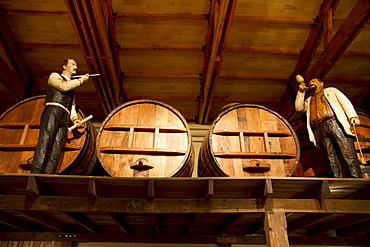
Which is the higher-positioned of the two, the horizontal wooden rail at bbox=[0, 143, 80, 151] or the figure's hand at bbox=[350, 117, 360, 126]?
the figure's hand at bbox=[350, 117, 360, 126]

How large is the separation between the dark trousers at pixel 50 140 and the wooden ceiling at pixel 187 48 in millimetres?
1315

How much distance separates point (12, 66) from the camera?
191 inches

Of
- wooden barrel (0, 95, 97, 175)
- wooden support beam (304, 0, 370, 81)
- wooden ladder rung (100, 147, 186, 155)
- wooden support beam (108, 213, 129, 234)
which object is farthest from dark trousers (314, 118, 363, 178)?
wooden barrel (0, 95, 97, 175)

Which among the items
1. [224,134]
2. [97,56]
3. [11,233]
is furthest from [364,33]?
[11,233]

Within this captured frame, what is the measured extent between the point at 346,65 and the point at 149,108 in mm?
3937

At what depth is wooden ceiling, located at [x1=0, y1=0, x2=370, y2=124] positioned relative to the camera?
4.24 m

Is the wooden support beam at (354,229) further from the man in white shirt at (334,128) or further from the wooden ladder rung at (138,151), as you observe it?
the wooden ladder rung at (138,151)

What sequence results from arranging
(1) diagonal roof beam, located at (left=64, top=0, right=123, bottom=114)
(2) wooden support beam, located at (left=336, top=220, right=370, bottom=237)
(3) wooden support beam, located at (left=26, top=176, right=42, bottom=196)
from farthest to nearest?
(2) wooden support beam, located at (left=336, top=220, right=370, bottom=237), (1) diagonal roof beam, located at (left=64, top=0, right=123, bottom=114), (3) wooden support beam, located at (left=26, top=176, right=42, bottom=196)

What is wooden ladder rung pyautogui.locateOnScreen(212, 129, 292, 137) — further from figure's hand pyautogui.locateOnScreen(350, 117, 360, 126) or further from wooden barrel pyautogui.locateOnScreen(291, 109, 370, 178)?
figure's hand pyautogui.locateOnScreen(350, 117, 360, 126)

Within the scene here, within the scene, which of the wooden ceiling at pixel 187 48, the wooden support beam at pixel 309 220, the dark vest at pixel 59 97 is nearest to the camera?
the dark vest at pixel 59 97

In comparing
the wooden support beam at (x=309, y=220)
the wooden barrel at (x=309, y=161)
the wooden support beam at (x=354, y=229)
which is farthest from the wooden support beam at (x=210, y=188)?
the wooden support beam at (x=354, y=229)

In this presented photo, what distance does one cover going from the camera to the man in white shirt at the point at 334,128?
132 inches

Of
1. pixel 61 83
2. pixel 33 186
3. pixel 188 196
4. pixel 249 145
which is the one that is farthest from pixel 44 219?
pixel 249 145

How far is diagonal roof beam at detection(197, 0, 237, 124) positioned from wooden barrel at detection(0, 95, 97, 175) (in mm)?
2166
